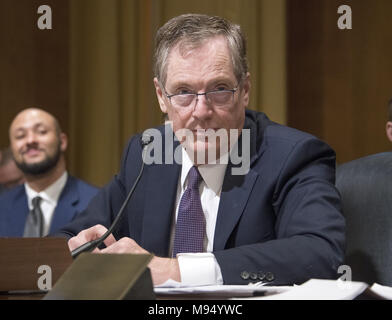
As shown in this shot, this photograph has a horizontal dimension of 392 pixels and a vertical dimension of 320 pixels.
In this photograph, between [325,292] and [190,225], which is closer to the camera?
[325,292]

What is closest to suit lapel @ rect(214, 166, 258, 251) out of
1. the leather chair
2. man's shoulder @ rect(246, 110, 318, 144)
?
man's shoulder @ rect(246, 110, 318, 144)

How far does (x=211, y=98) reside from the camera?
1844mm

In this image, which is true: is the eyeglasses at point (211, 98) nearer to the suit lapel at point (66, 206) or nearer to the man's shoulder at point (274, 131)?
the man's shoulder at point (274, 131)

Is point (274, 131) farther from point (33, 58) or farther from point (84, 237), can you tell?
point (33, 58)

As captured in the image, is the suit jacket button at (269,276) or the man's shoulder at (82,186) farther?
the man's shoulder at (82,186)

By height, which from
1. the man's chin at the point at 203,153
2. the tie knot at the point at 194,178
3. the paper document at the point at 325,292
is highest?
the man's chin at the point at 203,153

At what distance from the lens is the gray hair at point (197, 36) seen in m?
1.87

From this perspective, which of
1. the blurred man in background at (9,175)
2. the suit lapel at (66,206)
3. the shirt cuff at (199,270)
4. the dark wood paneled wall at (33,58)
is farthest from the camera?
the blurred man in background at (9,175)

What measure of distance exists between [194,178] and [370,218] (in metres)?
0.49

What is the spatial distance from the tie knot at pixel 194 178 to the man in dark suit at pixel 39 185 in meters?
1.97

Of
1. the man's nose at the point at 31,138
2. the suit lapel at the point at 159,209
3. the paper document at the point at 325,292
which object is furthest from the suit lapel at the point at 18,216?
the paper document at the point at 325,292

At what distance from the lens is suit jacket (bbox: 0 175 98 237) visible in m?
3.73

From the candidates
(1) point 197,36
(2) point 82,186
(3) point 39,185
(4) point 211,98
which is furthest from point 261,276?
(3) point 39,185

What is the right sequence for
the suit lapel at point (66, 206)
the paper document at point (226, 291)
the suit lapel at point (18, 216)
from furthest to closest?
the suit lapel at point (18, 216)
the suit lapel at point (66, 206)
the paper document at point (226, 291)
